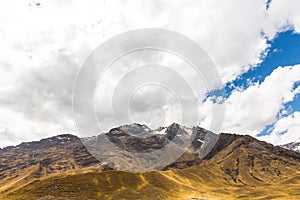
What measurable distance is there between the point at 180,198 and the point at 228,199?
32124 mm

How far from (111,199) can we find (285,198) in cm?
8540

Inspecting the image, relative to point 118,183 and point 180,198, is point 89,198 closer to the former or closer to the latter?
point 118,183

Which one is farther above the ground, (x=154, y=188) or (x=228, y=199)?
(x=154, y=188)

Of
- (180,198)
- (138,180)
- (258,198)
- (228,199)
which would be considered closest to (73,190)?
(138,180)

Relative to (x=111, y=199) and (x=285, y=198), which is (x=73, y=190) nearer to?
(x=111, y=199)

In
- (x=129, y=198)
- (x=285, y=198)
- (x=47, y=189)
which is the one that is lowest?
(x=285, y=198)

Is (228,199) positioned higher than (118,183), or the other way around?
(118,183)

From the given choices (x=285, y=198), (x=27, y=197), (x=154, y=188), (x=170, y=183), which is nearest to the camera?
(x=27, y=197)

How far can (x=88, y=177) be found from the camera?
A: 141000 millimetres

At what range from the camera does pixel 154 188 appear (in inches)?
5551

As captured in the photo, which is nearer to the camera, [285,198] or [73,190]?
[73,190]

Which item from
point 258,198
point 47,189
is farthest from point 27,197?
point 258,198

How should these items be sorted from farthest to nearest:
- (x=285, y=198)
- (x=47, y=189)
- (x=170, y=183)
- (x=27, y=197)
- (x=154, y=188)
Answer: (x=170, y=183) → (x=154, y=188) → (x=285, y=198) → (x=47, y=189) → (x=27, y=197)

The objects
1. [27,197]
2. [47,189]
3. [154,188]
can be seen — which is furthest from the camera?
[154,188]
